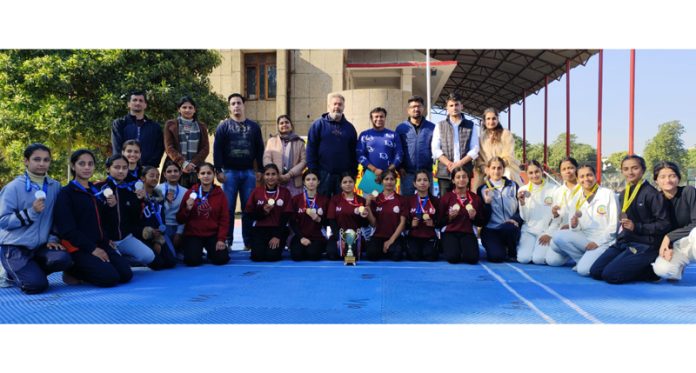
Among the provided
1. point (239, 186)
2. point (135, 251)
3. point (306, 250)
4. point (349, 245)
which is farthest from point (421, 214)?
point (135, 251)

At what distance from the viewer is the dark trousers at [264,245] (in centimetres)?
622

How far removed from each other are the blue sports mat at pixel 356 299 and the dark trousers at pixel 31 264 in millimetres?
124

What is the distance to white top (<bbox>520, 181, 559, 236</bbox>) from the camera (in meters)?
6.30

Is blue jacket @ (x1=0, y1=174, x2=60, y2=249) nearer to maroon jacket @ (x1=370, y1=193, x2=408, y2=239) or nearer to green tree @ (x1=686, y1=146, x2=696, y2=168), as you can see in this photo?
maroon jacket @ (x1=370, y1=193, x2=408, y2=239)

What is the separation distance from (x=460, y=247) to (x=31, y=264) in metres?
4.65

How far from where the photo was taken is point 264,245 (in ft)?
20.7

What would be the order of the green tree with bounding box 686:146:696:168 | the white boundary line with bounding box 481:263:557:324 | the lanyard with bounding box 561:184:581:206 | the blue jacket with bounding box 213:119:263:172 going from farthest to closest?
the green tree with bounding box 686:146:696:168 → the blue jacket with bounding box 213:119:263:172 → the lanyard with bounding box 561:184:581:206 → the white boundary line with bounding box 481:263:557:324

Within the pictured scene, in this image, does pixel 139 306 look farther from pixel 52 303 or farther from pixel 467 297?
pixel 467 297

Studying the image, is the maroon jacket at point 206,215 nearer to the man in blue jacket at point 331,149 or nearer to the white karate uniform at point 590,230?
the man in blue jacket at point 331,149

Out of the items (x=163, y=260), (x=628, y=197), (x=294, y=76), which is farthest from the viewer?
(x=294, y=76)

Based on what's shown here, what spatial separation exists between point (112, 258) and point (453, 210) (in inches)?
153

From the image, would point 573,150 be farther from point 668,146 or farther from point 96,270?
point 96,270

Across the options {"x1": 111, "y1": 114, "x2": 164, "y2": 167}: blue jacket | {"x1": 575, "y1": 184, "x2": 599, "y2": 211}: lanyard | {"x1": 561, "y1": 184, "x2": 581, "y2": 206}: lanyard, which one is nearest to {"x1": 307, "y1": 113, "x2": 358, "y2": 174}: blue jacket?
{"x1": 111, "y1": 114, "x2": 164, "y2": 167}: blue jacket

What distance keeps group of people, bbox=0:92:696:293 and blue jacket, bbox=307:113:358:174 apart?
16 mm
